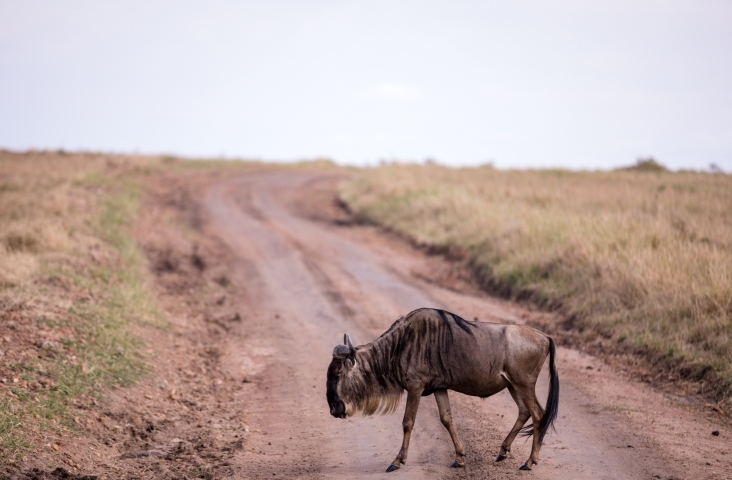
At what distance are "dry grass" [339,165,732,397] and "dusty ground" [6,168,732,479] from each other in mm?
902

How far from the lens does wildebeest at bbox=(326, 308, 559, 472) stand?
735 cm

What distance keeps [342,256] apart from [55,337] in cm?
1108

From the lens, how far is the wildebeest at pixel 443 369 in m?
7.35

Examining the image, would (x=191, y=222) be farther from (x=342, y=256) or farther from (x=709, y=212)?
(x=709, y=212)

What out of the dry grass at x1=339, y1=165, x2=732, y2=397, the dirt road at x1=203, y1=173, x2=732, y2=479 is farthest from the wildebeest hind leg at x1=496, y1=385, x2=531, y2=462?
the dry grass at x1=339, y1=165, x2=732, y2=397

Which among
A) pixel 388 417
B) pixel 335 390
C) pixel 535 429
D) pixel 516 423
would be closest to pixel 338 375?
pixel 335 390

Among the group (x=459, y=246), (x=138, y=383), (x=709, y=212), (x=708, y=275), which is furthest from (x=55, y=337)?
(x=709, y=212)

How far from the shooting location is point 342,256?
20.5m

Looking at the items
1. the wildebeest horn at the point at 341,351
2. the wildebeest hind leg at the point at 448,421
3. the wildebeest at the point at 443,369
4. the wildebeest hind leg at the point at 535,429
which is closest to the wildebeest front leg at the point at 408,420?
the wildebeest at the point at 443,369

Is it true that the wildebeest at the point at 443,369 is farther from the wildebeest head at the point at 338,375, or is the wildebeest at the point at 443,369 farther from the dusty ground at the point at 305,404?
the dusty ground at the point at 305,404

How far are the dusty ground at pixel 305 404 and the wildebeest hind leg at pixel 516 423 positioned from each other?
10 centimetres

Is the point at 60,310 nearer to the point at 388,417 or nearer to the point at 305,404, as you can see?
the point at 305,404

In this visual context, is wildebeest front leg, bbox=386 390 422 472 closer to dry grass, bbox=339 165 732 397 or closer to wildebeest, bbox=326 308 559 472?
wildebeest, bbox=326 308 559 472

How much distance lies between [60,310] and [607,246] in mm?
11243
